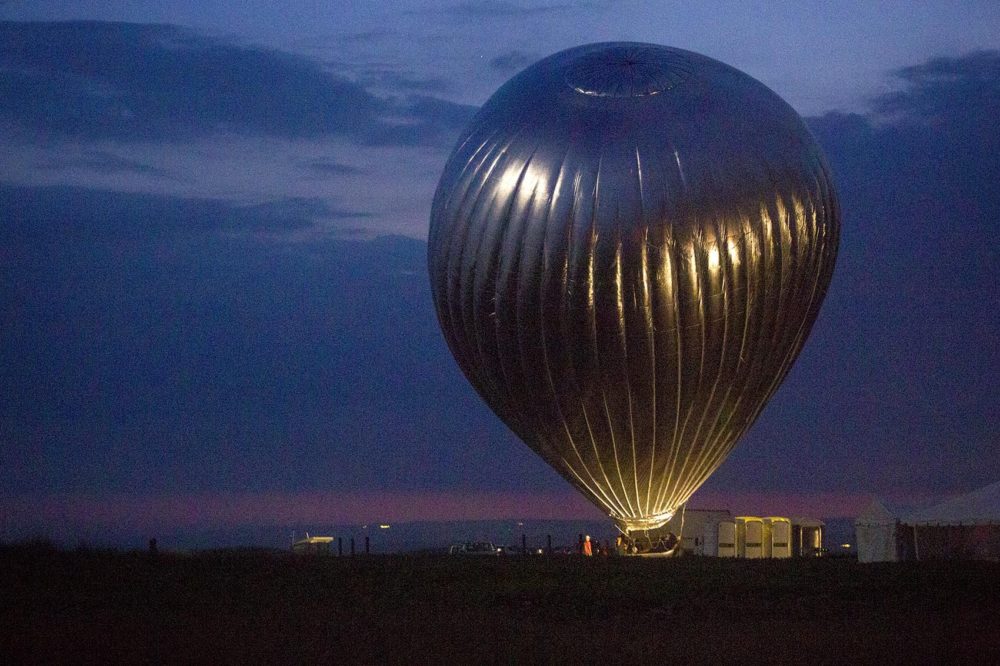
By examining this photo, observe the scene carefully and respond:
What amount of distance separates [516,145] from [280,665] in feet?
50.1

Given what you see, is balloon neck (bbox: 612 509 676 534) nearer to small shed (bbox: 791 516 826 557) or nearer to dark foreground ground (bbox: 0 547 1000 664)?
dark foreground ground (bbox: 0 547 1000 664)

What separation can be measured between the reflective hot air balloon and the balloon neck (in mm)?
107

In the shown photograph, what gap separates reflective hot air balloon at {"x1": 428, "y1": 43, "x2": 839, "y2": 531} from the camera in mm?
27266

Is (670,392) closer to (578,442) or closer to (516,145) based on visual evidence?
(578,442)

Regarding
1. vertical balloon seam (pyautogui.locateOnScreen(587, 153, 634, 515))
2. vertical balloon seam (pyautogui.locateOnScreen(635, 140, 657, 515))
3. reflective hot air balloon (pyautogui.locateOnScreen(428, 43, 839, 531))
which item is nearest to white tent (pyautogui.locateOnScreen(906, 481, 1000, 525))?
reflective hot air balloon (pyautogui.locateOnScreen(428, 43, 839, 531))

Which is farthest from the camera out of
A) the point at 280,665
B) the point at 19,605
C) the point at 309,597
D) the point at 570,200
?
the point at 570,200

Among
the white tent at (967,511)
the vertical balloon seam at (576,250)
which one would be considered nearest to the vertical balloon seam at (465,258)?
the vertical balloon seam at (576,250)

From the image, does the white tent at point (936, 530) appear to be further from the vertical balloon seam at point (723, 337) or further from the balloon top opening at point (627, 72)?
the balloon top opening at point (627, 72)

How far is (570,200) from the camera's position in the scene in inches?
1077

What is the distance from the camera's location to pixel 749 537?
4519 cm

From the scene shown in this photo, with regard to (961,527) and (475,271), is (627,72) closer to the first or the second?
(475,271)

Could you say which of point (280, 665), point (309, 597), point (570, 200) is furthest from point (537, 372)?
point (280, 665)

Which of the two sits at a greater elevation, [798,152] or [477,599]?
[798,152]

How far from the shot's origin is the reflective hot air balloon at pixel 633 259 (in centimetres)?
2727
